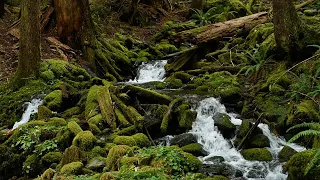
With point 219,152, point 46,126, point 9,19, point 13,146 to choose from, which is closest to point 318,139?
point 219,152

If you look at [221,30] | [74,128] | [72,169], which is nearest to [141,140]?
[74,128]

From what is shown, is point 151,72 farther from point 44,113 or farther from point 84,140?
point 84,140

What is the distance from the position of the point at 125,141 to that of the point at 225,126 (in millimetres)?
2490

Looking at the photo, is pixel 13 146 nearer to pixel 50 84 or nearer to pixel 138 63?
pixel 50 84

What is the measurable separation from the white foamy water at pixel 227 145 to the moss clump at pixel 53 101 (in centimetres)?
370

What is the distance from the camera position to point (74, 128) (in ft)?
26.9

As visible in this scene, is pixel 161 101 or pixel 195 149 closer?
pixel 195 149

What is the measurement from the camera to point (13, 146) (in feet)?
27.3

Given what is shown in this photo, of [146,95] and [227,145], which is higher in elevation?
[146,95]

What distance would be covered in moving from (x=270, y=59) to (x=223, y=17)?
902 centimetres

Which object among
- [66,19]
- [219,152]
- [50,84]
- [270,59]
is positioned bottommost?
[219,152]

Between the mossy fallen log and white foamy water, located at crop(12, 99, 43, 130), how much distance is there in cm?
242

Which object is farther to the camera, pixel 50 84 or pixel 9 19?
pixel 9 19

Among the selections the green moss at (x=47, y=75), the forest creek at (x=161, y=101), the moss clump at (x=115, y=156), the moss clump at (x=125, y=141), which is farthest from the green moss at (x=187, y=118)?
the green moss at (x=47, y=75)
